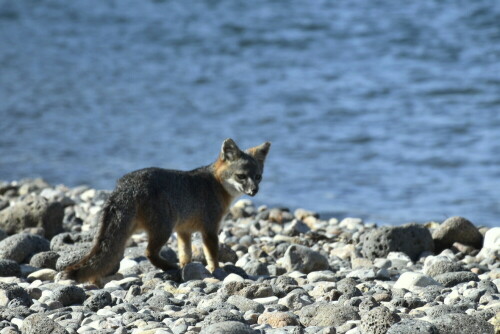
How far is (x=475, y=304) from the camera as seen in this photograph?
22.6ft

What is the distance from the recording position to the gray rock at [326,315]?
21.1ft

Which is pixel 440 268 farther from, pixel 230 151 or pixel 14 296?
pixel 14 296

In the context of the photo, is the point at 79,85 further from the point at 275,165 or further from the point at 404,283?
the point at 404,283

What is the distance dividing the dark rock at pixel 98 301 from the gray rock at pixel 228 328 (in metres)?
1.32

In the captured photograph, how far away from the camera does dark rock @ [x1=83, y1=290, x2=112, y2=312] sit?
7.10 meters

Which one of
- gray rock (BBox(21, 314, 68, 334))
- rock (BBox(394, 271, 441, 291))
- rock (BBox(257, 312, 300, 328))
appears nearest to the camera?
gray rock (BBox(21, 314, 68, 334))

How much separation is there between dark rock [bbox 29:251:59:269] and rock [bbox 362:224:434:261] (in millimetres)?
2989

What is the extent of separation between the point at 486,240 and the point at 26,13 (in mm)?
30870

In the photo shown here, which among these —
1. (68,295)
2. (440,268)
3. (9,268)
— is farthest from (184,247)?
(440,268)

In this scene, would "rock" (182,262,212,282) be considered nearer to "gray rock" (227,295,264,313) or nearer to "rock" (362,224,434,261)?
"gray rock" (227,295,264,313)

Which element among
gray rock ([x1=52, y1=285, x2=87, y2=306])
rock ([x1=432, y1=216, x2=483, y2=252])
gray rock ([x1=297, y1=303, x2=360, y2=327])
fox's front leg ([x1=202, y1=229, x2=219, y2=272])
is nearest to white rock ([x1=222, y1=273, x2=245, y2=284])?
fox's front leg ([x1=202, y1=229, x2=219, y2=272])

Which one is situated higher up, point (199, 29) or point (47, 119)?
point (199, 29)

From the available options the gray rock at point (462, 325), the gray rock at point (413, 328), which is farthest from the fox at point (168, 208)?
the gray rock at point (462, 325)

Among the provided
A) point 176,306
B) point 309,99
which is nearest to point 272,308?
point 176,306
